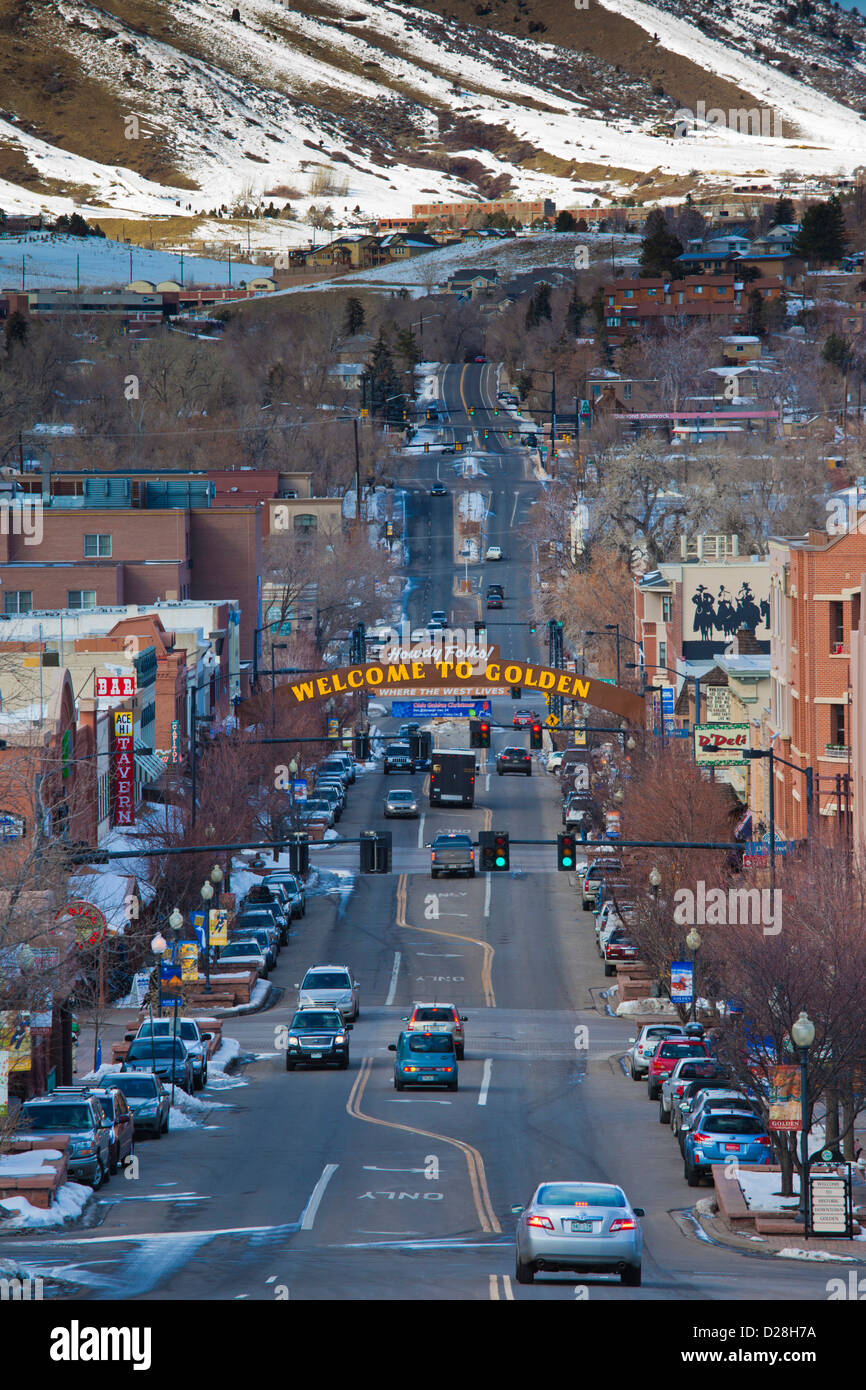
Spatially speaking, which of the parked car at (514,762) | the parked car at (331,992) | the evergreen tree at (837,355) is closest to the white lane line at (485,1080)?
the parked car at (331,992)

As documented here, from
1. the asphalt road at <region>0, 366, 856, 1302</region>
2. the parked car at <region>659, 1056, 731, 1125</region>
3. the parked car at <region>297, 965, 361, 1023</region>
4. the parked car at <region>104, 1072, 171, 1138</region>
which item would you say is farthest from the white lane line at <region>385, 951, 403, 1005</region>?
the parked car at <region>104, 1072, 171, 1138</region>

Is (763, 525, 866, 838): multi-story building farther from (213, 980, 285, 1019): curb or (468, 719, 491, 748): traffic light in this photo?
(213, 980, 285, 1019): curb

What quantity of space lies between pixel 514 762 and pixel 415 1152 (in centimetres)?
5932

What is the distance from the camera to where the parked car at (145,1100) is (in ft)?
115

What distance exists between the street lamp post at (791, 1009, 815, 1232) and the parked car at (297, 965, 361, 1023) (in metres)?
22.0

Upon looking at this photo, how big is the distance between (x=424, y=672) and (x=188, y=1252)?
133 ft

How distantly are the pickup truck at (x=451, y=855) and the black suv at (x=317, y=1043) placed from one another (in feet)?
82.4

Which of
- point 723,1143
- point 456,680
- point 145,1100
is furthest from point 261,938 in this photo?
point 723,1143

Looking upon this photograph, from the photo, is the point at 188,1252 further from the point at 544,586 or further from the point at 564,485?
the point at 564,485

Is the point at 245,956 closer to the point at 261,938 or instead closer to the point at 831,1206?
the point at 261,938

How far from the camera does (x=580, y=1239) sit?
21.2 metres

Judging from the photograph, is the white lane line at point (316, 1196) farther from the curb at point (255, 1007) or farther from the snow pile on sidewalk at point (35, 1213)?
the curb at point (255, 1007)

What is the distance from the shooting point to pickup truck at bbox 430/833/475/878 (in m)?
68.6

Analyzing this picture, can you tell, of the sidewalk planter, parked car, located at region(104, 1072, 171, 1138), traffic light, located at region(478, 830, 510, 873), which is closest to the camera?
the sidewalk planter
